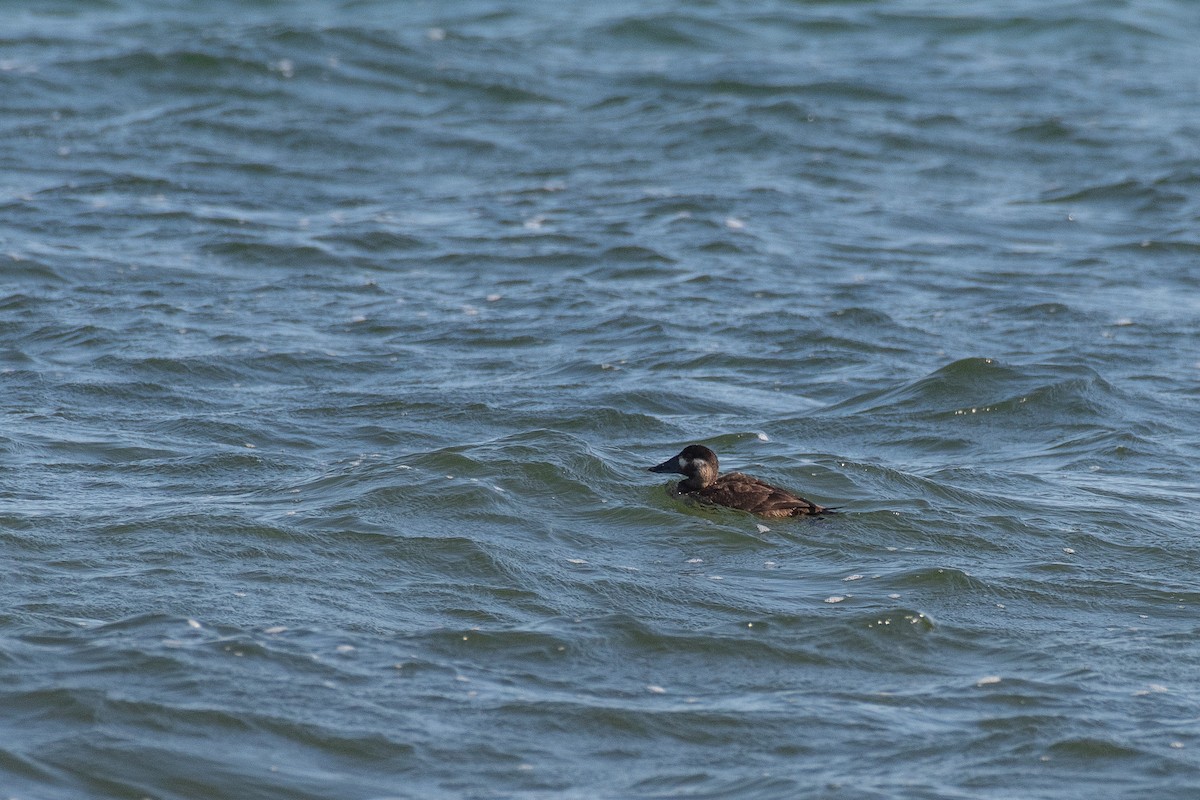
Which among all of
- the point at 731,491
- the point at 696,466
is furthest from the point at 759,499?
the point at 696,466

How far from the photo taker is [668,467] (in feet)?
31.7

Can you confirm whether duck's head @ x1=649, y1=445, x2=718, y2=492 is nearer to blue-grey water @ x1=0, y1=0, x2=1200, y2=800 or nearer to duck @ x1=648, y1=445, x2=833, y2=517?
duck @ x1=648, y1=445, x2=833, y2=517

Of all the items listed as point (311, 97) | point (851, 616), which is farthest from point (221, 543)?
point (311, 97)

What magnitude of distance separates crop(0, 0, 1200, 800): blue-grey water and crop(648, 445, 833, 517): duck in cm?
13

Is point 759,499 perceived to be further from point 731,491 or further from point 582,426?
point 582,426

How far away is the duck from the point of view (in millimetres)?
9164

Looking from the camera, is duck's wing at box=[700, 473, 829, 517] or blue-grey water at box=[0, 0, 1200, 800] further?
duck's wing at box=[700, 473, 829, 517]

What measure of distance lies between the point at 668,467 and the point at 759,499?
665 millimetres

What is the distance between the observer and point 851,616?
7.88 m

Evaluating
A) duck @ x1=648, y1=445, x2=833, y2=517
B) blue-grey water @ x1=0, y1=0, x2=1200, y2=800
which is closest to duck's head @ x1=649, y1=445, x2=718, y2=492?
duck @ x1=648, y1=445, x2=833, y2=517

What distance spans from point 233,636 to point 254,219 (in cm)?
947

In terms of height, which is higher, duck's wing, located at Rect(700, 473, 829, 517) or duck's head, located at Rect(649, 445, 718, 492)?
duck's head, located at Rect(649, 445, 718, 492)

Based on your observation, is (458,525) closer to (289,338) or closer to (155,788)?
(155,788)

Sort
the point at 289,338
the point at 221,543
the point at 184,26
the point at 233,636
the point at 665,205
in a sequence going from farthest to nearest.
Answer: the point at 184,26 → the point at 665,205 → the point at 289,338 → the point at 221,543 → the point at 233,636
